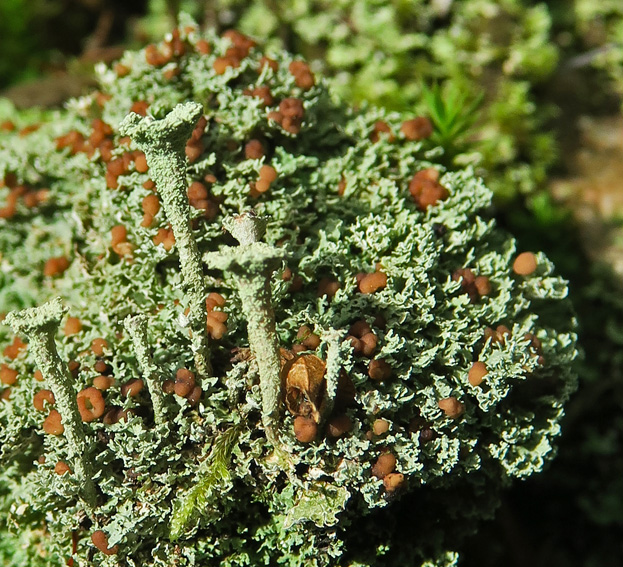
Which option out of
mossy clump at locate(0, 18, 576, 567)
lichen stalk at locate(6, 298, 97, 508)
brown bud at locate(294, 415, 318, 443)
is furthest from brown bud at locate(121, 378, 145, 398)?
brown bud at locate(294, 415, 318, 443)

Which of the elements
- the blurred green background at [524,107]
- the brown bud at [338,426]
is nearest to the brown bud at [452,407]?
the brown bud at [338,426]

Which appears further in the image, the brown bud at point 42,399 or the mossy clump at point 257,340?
the brown bud at point 42,399

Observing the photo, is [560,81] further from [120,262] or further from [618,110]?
[120,262]

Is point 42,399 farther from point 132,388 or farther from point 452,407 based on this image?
point 452,407

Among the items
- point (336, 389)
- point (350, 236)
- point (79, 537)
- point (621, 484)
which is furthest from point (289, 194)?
point (621, 484)

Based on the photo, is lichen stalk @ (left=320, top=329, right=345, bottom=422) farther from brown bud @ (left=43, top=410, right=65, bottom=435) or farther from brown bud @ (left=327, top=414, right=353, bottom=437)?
brown bud @ (left=43, top=410, right=65, bottom=435)

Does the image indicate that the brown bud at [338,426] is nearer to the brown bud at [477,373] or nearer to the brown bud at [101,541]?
the brown bud at [477,373]
